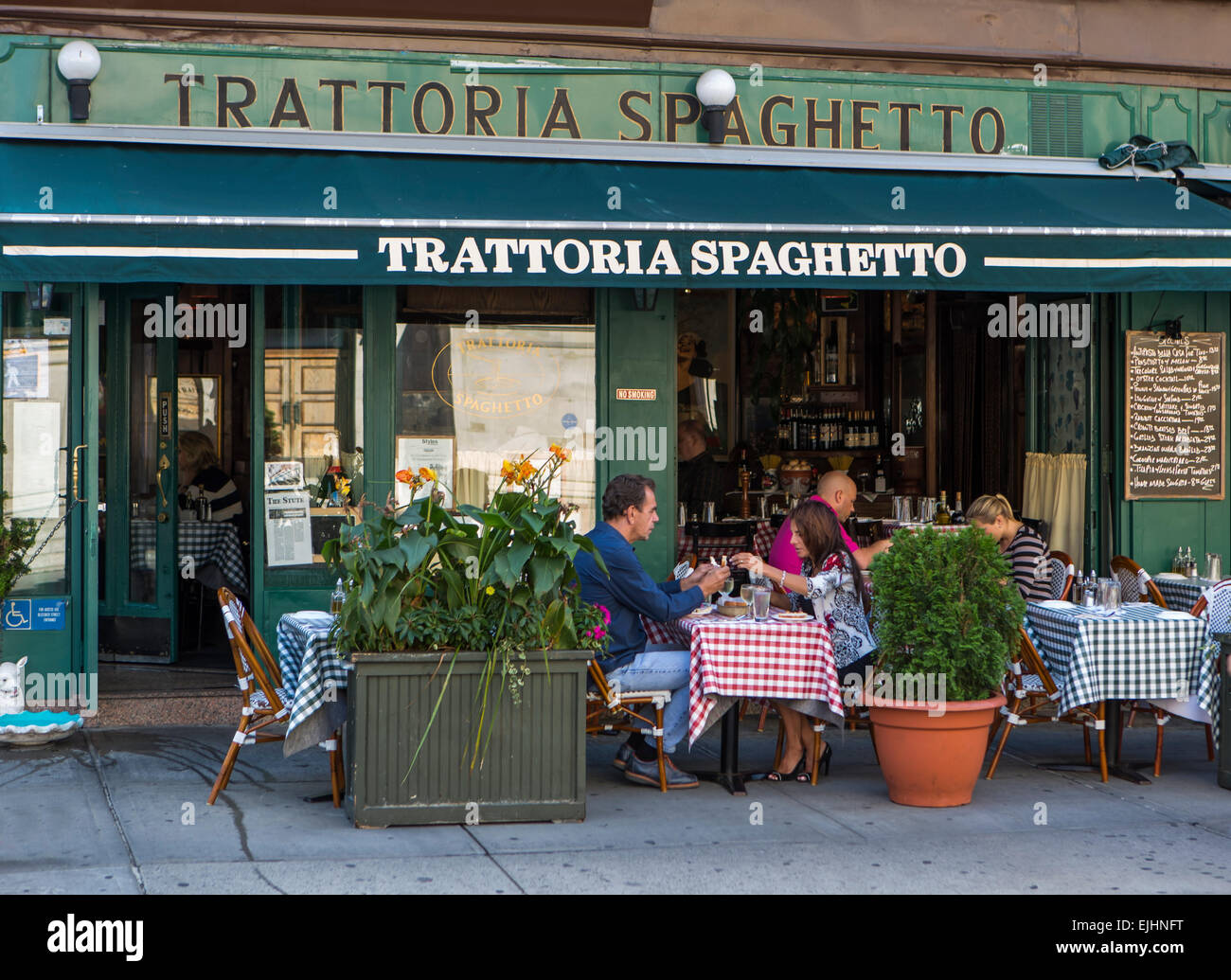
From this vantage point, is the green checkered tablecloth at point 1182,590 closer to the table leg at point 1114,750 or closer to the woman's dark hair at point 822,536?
the table leg at point 1114,750

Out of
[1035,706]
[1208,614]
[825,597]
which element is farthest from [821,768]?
[1208,614]

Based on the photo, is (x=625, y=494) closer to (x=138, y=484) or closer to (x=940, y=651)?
(x=940, y=651)

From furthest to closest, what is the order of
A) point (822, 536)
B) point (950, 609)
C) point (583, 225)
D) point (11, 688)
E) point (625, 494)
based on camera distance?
point (11, 688)
point (583, 225)
point (822, 536)
point (625, 494)
point (950, 609)

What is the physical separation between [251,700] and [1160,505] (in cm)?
618

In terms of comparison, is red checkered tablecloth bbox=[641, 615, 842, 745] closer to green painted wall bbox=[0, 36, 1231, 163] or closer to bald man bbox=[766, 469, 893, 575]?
bald man bbox=[766, 469, 893, 575]

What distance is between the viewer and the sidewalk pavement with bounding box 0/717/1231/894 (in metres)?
5.24

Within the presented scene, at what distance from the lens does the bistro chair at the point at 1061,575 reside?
8391 millimetres

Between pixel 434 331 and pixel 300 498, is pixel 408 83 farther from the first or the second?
pixel 300 498

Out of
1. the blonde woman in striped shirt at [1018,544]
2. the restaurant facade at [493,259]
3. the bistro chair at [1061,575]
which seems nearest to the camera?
the restaurant facade at [493,259]

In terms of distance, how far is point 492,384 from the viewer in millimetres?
8836

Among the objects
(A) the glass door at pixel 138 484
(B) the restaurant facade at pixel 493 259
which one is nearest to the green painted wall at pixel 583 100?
(B) the restaurant facade at pixel 493 259

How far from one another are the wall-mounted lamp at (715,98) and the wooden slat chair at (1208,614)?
152 inches

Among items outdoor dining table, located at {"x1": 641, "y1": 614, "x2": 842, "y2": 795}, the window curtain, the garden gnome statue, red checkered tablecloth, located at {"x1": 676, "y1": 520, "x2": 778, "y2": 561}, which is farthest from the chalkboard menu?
the garden gnome statue

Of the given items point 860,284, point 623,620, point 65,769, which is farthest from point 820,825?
point 65,769
